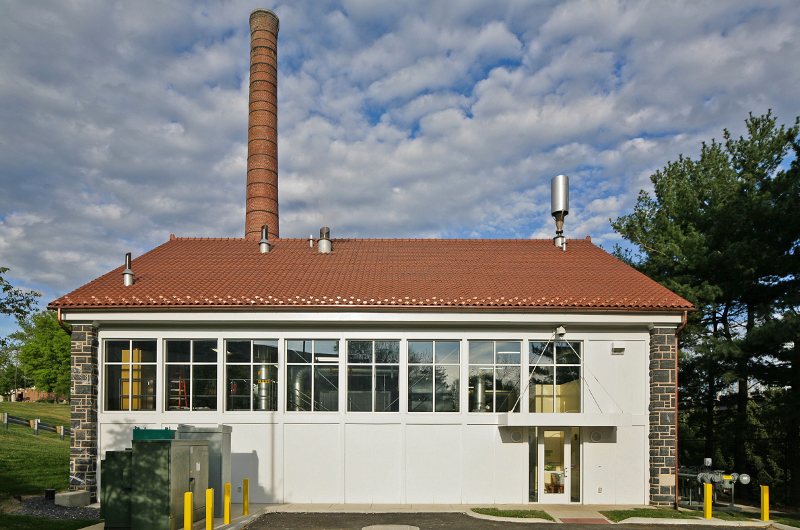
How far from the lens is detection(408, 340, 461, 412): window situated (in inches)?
563

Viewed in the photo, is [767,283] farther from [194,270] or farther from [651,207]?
[194,270]

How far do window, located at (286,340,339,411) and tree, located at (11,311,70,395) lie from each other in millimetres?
42324

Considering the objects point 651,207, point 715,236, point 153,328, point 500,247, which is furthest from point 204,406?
point 651,207

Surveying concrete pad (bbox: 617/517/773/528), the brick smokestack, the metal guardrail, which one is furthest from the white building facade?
the metal guardrail

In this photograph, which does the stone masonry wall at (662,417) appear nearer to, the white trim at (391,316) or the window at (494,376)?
the white trim at (391,316)

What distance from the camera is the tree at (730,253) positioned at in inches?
685

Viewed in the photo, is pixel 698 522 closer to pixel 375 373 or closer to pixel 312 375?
pixel 375 373

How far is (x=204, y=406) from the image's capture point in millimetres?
14242

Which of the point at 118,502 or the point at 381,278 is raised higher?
the point at 381,278

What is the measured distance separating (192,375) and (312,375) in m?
3.13

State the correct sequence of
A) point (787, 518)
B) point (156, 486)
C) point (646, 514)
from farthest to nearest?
point (787, 518) → point (646, 514) → point (156, 486)

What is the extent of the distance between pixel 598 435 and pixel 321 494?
725cm

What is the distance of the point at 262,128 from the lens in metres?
26.7

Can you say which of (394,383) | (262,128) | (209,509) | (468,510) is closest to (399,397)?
(394,383)
